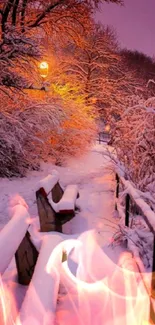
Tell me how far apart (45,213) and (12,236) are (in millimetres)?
2460

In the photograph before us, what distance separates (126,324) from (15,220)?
128 centimetres

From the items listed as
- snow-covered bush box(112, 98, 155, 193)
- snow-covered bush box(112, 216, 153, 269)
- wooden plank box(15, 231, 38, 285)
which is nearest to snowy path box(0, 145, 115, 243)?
snow-covered bush box(112, 216, 153, 269)

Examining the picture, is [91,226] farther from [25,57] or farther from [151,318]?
[25,57]

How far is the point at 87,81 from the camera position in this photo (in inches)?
1091

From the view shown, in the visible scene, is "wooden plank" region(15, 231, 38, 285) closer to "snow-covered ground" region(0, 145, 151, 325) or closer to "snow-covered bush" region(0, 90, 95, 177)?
"snow-covered ground" region(0, 145, 151, 325)

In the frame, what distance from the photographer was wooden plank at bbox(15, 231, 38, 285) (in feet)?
12.0

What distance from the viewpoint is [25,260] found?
3732 mm

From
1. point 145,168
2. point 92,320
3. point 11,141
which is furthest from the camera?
point 11,141

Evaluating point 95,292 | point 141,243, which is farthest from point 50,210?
point 95,292

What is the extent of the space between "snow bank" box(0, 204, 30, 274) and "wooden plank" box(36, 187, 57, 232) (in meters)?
1.53

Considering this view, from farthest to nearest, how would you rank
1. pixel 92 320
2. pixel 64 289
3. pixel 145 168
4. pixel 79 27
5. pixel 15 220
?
pixel 79 27, pixel 145 168, pixel 64 289, pixel 15 220, pixel 92 320

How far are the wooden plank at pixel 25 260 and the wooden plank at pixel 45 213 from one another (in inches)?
59.7

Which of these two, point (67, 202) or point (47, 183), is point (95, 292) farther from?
point (47, 183)

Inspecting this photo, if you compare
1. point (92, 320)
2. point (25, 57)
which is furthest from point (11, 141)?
point (92, 320)
